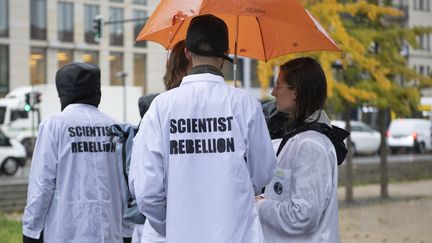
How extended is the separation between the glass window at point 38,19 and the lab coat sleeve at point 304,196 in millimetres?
47015

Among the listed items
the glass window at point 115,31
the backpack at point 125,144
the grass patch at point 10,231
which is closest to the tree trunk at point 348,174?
the grass patch at point 10,231

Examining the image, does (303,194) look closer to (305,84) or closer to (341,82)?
(305,84)

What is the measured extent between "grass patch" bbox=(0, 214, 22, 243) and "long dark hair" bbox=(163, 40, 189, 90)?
6.00m

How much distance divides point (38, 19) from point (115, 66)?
6434mm

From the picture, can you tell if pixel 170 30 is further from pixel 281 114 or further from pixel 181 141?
pixel 181 141

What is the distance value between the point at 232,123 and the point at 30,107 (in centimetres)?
2383

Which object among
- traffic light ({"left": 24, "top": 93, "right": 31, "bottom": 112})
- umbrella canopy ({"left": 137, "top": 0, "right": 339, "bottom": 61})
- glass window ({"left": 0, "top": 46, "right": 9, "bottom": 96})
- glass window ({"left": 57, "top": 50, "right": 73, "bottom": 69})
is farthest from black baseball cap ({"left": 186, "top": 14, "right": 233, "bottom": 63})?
glass window ({"left": 57, "top": 50, "right": 73, "bottom": 69})

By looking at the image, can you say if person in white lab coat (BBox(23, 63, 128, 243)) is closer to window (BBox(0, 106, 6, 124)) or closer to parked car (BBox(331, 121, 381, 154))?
window (BBox(0, 106, 6, 124))

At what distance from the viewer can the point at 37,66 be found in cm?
4841

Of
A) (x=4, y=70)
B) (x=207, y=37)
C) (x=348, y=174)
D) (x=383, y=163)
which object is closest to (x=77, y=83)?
(x=207, y=37)

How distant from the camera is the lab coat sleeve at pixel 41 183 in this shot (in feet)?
14.9

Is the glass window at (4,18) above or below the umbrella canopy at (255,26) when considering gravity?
above

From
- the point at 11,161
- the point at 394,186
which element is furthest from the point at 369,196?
the point at 11,161

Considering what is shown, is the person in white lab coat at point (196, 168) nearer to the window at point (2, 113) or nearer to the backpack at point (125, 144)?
the backpack at point (125, 144)
